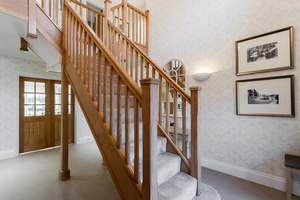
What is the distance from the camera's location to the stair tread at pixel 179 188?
138 cm

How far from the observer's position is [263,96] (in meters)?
2.24

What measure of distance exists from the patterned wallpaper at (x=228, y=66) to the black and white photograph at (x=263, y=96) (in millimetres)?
212

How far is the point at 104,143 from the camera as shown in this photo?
155 centimetres

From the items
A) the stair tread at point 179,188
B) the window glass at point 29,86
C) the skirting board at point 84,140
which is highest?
the window glass at point 29,86

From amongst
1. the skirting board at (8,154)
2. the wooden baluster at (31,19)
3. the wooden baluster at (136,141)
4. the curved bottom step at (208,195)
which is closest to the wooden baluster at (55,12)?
the wooden baluster at (31,19)

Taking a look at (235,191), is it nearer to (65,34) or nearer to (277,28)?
(277,28)

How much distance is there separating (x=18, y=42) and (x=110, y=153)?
8.89ft

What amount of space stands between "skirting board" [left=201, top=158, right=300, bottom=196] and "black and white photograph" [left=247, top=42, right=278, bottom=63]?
1730mm

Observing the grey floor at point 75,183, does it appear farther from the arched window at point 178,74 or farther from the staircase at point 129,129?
the arched window at point 178,74

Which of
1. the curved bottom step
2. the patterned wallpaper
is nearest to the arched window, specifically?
the patterned wallpaper

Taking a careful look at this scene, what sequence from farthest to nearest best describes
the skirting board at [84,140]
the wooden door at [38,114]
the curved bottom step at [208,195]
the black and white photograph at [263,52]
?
the skirting board at [84,140], the wooden door at [38,114], the black and white photograph at [263,52], the curved bottom step at [208,195]

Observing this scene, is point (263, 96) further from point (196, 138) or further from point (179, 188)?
point (179, 188)

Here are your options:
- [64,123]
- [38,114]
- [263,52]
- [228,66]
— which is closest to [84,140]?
[38,114]

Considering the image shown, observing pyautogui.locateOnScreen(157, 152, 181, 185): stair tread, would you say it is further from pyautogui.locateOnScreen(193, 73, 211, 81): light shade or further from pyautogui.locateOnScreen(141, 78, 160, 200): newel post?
pyautogui.locateOnScreen(193, 73, 211, 81): light shade
